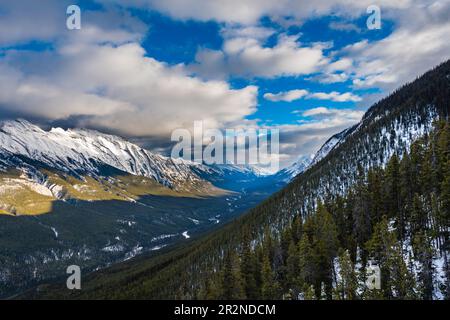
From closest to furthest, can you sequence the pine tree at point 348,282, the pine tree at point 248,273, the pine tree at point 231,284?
the pine tree at point 348,282 < the pine tree at point 231,284 < the pine tree at point 248,273

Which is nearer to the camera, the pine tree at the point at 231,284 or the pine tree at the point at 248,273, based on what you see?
the pine tree at the point at 231,284

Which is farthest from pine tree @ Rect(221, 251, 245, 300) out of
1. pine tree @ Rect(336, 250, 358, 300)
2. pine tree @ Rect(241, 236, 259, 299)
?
pine tree @ Rect(336, 250, 358, 300)

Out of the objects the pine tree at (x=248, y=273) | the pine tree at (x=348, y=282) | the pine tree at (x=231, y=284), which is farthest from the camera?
the pine tree at (x=248, y=273)

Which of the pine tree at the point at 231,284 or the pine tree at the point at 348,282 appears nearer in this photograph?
the pine tree at the point at 348,282

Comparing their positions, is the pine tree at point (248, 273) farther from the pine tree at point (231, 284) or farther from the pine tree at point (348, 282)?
the pine tree at point (348, 282)

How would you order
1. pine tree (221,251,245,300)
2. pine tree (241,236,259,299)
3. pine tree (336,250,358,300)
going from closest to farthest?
pine tree (336,250,358,300) → pine tree (221,251,245,300) → pine tree (241,236,259,299)

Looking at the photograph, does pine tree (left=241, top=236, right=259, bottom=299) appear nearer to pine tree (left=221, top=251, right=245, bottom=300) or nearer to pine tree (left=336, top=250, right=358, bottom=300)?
pine tree (left=221, top=251, right=245, bottom=300)

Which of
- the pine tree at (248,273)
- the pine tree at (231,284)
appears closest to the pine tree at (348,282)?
the pine tree at (231,284)

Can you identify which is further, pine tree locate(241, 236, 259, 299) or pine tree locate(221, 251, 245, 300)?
pine tree locate(241, 236, 259, 299)

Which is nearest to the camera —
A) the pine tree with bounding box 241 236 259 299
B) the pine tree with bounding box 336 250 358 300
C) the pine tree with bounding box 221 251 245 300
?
the pine tree with bounding box 336 250 358 300

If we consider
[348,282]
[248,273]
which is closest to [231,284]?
[248,273]

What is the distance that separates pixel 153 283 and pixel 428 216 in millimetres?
155950

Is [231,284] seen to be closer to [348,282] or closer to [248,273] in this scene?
[248,273]

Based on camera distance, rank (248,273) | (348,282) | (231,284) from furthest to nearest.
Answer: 1. (248,273)
2. (231,284)
3. (348,282)
